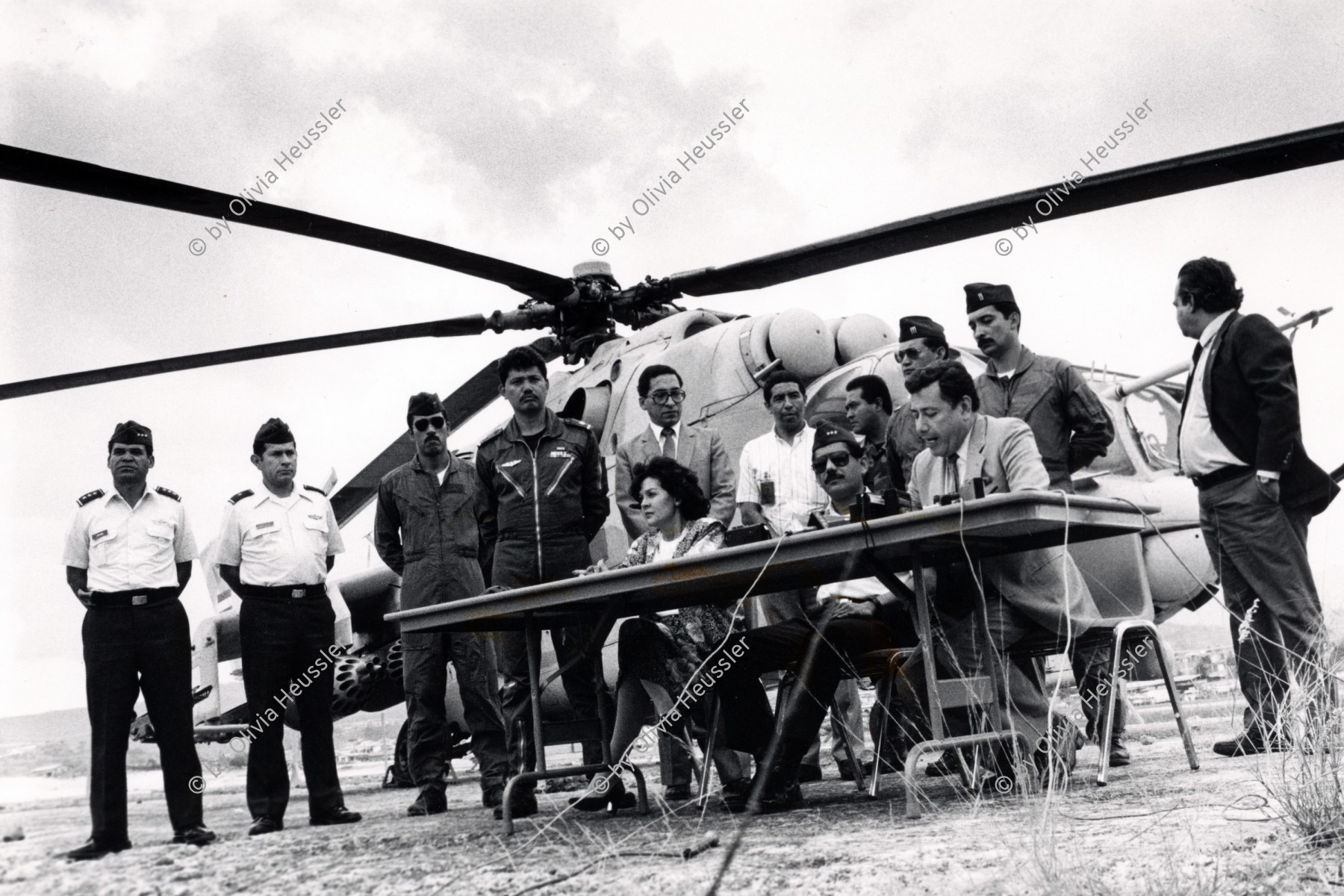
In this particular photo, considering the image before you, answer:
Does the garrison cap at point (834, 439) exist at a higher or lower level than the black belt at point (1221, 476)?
higher

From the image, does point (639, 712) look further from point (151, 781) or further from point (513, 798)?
point (151, 781)

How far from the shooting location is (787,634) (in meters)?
4.23

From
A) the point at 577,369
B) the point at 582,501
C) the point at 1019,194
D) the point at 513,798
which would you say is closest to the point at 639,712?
the point at 513,798

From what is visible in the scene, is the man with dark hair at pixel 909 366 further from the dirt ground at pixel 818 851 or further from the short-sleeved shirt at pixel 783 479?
the dirt ground at pixel 818 851

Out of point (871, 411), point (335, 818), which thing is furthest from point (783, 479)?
Answer: point (335, 818)

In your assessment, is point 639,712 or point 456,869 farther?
point 639,712

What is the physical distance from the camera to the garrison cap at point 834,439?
4.59 metres

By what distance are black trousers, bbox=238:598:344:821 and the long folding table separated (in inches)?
31.2

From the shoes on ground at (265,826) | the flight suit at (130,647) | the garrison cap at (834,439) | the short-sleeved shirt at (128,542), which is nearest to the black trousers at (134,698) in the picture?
the flight suit at (130,647)

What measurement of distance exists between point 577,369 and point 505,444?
2246 mm

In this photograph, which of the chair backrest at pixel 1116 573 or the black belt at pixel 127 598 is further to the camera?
the chair backrest at pixel 1116 573

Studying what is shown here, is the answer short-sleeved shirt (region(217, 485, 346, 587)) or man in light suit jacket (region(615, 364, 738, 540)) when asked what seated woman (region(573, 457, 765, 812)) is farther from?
short-sleeved shirt (region(217, 485, 346, 587))

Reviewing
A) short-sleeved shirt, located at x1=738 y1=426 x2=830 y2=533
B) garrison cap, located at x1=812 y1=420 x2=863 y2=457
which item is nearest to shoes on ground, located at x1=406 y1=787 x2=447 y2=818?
short-sleeved shirt, located at x1=738 y1=426 x2=830 y2=533

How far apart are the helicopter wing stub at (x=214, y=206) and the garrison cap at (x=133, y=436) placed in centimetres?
84
